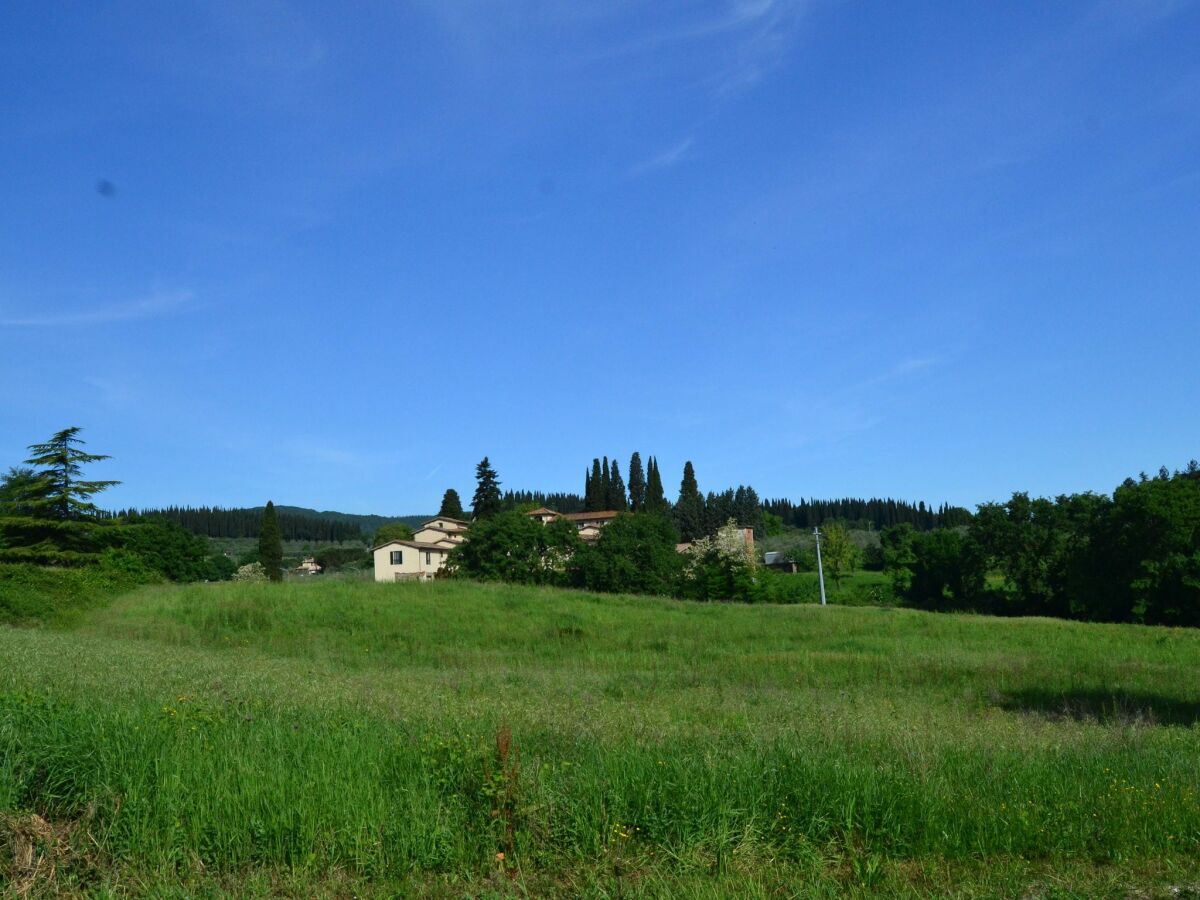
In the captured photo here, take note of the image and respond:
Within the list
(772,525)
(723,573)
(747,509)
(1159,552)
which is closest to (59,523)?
(723,573)

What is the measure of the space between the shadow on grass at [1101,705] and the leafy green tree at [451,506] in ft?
387

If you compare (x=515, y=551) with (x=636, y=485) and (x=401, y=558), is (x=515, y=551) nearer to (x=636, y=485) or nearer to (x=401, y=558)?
(x=401, y=558)

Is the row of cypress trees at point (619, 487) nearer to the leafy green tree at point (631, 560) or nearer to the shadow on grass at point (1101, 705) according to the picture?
the leafy green tree at point (631, 560)

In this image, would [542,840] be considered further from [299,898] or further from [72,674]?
[72,674]

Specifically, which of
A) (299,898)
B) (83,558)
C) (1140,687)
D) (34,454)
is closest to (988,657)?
(1140,687)

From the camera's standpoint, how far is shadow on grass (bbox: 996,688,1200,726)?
15.9 meters

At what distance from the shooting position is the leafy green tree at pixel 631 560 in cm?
7275

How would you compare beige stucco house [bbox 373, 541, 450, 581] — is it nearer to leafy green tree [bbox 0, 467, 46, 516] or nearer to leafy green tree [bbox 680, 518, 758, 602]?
leafy green tree [bbox 680, 518, 758, 602]

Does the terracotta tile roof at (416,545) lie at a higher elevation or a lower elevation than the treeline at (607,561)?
higher

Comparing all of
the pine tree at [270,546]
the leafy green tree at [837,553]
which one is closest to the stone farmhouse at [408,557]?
the pine tree at [270,546]

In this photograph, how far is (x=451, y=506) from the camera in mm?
134500

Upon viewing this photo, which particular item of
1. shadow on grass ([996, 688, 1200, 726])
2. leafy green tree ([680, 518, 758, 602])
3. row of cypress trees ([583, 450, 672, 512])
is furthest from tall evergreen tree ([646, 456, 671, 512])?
shadow on grass ([996, 688, 1200, 726])

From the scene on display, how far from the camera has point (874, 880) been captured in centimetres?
554

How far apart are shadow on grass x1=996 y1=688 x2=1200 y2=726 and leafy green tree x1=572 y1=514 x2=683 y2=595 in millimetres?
52847
